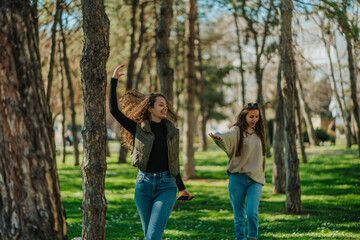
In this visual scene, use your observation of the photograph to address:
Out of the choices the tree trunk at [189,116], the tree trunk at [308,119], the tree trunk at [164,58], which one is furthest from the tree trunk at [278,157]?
the tree trunk at [308,119]

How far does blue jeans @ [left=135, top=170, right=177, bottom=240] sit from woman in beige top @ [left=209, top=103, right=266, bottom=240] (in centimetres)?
139

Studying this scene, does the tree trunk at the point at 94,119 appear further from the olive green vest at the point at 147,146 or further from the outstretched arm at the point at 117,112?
the olive green vest at the point at 147,146

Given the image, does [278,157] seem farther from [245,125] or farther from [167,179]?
[167,179]

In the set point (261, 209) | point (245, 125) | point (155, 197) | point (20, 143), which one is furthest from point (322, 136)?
point (20, 143)

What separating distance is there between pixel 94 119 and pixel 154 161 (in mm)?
808

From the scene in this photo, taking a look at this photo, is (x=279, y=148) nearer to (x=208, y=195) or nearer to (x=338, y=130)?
(x=208, y=195)

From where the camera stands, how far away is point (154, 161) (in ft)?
15.7

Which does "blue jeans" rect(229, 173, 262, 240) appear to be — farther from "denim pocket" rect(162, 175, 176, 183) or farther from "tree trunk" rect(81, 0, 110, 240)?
"tree trunk" rect(81, 0, 110, 240)

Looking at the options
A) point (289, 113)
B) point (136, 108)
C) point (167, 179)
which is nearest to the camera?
point (167, 179)

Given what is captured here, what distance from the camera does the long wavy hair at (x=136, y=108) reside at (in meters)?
5.14

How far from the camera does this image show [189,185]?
44.7 feet

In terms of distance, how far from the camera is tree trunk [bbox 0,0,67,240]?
3.00m

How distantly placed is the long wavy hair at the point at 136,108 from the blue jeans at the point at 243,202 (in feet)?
4.08

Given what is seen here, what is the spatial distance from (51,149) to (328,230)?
17.7ft
